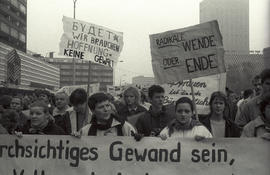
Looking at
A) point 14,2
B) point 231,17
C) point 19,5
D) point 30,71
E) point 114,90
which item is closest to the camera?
point 231,17

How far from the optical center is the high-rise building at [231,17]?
7816 millimetres

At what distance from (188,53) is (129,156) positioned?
2.16m

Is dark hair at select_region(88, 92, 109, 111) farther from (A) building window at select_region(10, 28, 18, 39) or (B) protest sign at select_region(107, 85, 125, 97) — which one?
(A) building window at select_region(10, 28, 18, 39)

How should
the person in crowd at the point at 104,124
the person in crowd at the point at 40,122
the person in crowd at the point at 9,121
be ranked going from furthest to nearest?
1. the person in crowd at the point at 9,121
2. the person in crowd at the point at 40,122
3. the person in crowd at the point at 104,124

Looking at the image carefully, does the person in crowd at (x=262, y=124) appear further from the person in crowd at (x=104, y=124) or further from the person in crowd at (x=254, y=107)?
the person in crowd at (x=104, y=124)

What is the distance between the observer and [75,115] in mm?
5609

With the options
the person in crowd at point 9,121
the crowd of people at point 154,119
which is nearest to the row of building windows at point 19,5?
the crowd of people at point 154,119

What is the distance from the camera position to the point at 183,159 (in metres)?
3.92

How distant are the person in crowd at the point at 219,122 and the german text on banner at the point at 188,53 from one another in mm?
A: 729

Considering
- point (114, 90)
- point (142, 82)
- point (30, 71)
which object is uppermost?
point (30, 71)

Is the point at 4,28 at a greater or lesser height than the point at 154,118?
greater

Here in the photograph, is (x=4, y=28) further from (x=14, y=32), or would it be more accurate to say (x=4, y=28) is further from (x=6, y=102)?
(x=6, y=102)

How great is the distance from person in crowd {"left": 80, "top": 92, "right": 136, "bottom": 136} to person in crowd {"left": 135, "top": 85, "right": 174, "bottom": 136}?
2.19ft

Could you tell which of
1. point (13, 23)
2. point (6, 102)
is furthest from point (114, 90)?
point (13, 23)
